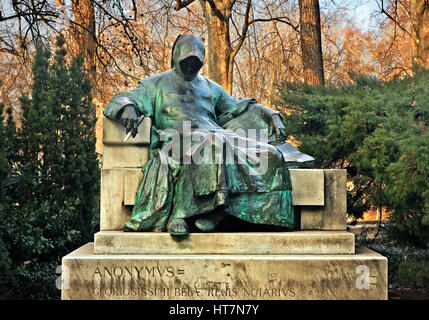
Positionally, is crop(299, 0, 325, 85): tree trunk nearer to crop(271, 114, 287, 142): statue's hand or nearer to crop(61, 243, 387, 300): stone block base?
crop(271, 114, 287, 142): statue's hand

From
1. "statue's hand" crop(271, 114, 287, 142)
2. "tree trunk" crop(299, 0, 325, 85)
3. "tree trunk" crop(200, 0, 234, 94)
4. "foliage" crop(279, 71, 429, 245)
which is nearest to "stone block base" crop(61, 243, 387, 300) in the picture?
"statue's hand" crop(271, 114, 287, 142)

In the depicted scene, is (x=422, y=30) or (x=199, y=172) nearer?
(x=199, y=172)

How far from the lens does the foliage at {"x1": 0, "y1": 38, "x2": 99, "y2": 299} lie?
6.69 meters

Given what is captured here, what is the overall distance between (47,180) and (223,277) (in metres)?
3.34

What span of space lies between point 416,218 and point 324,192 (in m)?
1.67

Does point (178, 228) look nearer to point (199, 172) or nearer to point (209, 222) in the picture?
point (209, 222)

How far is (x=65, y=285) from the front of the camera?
198 inches

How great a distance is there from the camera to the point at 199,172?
5.29 m

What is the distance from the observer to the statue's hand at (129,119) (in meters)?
5.52

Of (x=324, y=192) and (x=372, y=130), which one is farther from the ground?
(x=372, y=130)

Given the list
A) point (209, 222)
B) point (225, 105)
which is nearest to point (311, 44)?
point (225, 105)

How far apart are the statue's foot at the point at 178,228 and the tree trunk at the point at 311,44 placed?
5.90 meters
